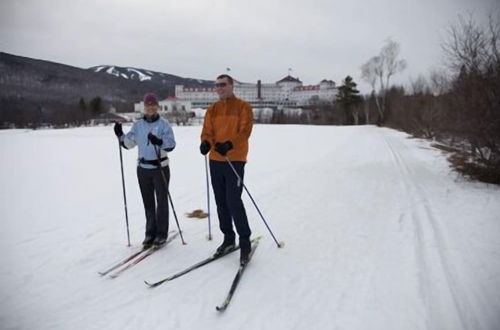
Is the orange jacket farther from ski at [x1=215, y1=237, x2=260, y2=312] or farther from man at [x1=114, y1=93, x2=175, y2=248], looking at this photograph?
ski at [x1=215, y1=237, x2=260, y2=312]

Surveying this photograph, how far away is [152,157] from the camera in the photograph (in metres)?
3.91

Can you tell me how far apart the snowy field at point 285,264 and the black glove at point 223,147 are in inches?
51.7

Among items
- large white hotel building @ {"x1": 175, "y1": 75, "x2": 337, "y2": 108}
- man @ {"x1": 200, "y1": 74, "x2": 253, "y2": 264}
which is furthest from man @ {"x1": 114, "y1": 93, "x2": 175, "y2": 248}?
large white hotel building @ {"x1": 175, "y1": 75, "x2": 337, "y2": 108}

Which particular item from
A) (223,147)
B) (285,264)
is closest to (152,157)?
(223,147)

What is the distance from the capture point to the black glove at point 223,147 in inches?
131

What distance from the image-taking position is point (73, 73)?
117m

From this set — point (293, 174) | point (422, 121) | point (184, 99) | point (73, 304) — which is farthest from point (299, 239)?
point (184, 99)

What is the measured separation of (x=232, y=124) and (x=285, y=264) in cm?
173

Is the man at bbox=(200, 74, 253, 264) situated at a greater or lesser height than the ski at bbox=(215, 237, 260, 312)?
greater

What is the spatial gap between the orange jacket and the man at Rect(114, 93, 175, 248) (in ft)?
2.16

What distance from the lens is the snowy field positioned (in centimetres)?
265

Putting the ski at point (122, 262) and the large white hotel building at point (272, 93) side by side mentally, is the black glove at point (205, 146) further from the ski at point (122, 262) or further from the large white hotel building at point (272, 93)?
the large white hotel building at point (272, 93)

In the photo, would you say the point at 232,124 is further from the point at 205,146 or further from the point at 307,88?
the point at 307,88

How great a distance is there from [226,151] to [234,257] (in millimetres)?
1334
